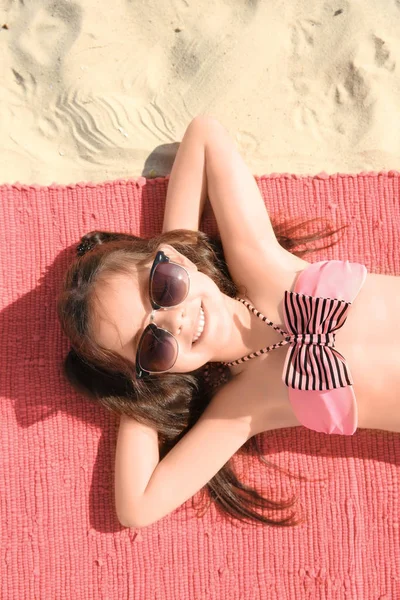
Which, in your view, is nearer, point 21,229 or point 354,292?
point 354,292

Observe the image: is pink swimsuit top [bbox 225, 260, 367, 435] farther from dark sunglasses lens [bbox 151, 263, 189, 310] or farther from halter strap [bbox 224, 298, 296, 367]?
dark sunglasses lens [bbox 151, 263, 189, 310]

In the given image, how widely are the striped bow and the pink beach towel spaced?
425 millimetres

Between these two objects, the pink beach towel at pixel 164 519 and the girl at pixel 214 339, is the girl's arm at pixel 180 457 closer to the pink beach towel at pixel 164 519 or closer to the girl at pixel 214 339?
the girl at pixel 214 339

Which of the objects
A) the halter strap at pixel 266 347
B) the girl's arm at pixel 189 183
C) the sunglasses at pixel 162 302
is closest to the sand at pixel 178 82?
the girl's arm at pixel 189 183

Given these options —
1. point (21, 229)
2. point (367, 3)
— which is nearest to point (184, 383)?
point (21, 229)

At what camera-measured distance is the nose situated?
159 cm

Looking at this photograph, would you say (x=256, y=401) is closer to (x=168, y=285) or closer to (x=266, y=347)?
(x=266, y=347)

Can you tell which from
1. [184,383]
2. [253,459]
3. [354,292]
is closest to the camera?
[354,292]

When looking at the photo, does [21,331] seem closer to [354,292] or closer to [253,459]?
[253,459]

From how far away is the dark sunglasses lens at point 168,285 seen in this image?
61.7 inches

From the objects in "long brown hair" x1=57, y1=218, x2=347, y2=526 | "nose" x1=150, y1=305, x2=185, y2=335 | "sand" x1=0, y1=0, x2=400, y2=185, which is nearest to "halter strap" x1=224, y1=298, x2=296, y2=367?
"long brown hair" x1=57, y1=218, x2=347, y2=526

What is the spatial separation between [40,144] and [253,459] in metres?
1.45

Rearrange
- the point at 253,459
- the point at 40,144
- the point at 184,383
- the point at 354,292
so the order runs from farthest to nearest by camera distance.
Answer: the point at 40,144 < the point at 253,459 < the point at 184,383 < the point at 354,292

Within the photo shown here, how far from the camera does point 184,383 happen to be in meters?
1.94
